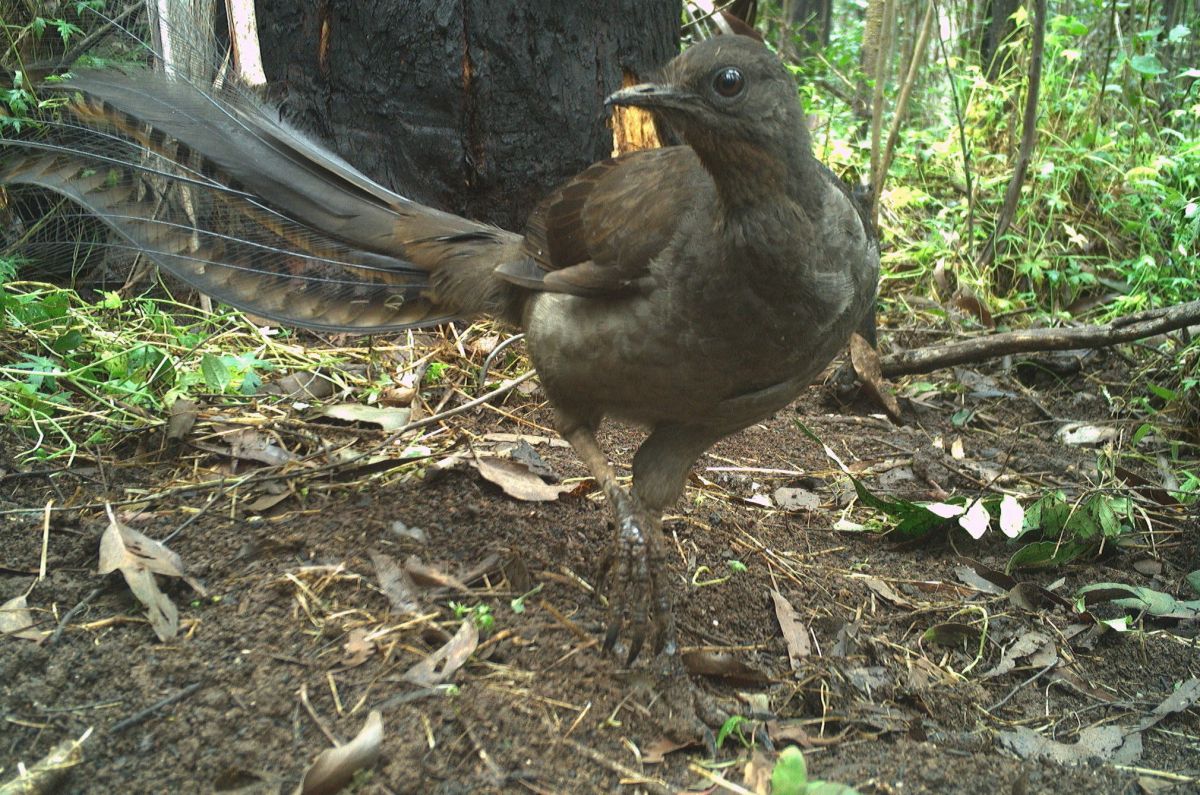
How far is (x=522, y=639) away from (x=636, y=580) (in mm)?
393

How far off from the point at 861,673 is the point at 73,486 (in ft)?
8.38

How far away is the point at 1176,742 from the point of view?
8.96 ft

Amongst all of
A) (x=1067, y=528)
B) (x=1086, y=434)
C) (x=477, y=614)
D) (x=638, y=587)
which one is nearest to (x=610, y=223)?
(x=638, y=587)

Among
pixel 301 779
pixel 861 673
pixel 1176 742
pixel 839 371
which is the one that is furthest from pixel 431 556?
pixel 839 371

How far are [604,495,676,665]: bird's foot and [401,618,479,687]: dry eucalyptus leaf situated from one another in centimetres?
40

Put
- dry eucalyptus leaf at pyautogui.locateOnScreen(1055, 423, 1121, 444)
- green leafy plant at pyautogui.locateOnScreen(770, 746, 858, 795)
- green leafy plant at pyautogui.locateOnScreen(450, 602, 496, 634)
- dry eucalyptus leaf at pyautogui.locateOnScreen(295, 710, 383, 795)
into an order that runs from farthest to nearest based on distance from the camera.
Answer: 1. dry eucalyptus leaf at pyautogui.locateOnScreen(1055, 423, 1121, 444)
2. green leafy plant at pyautogui.locateOnScreen(450, 602, 496, 634)
3. dry eucalyptus leaf at pyautogui.locateOnScreen(295, 710, 383, 795)
4. green leafy plant at pyautogui.locateOnScreen(770, 746, 858, 795)

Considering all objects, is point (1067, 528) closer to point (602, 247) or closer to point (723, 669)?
point (723, 669)

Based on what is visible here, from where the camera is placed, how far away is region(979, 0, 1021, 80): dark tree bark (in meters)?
8.16

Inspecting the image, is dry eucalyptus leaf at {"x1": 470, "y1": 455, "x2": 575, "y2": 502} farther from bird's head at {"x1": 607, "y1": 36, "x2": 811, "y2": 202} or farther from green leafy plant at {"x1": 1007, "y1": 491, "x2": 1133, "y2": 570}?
green leafy plant at {"x1": 1007, "y1": 491, "x2": 1133, "y2": 570}

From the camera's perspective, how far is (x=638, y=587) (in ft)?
9.36

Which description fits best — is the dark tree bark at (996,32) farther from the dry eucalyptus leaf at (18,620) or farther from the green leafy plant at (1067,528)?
the dry eucalyptus leaf at (18,620)

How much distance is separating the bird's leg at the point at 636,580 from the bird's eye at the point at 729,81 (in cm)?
124

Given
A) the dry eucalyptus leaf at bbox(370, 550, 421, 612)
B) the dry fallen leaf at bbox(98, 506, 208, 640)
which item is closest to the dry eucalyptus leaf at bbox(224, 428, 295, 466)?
the dry fallen leaf at bbox(98, 506, 208, 640)

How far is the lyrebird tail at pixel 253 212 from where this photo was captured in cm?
327
